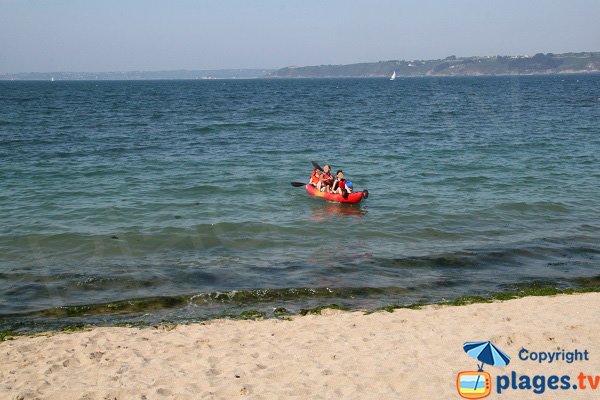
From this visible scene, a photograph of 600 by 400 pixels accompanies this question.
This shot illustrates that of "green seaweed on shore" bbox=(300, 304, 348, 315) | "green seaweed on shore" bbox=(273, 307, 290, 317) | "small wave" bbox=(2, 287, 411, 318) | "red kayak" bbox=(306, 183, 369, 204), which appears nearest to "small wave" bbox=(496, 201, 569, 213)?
"red kayak" bbox=(306, 183, 369, 204)

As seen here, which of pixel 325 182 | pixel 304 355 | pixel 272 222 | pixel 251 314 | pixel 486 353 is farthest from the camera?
pixel 325 182

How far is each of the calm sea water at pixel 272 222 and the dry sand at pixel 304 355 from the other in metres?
1.18

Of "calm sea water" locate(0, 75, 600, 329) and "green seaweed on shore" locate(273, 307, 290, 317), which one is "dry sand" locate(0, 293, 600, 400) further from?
"calm sea water" locate(0, 75, 600, 329)

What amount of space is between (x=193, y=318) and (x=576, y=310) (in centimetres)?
616

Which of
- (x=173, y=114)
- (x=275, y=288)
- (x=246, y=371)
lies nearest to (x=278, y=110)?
(x=173, y=114)

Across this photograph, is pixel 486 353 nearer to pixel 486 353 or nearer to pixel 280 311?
pixel 486 353

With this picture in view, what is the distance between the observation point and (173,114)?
4872 cm

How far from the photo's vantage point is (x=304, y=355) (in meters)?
8.13

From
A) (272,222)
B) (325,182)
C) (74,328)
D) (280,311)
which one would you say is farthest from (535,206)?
(74,328)

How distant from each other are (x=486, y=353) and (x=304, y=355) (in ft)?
7.79

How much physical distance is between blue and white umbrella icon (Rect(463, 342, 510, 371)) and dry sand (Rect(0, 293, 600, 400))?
0.41 ft

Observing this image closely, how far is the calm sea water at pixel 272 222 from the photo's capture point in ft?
37.3

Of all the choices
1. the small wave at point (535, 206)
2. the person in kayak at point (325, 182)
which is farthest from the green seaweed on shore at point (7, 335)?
the small wave at point (535, 206)

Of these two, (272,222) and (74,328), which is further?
(272,222)
